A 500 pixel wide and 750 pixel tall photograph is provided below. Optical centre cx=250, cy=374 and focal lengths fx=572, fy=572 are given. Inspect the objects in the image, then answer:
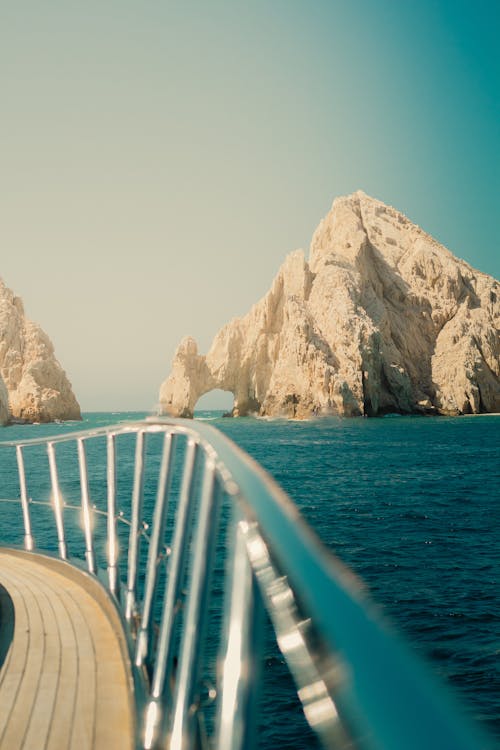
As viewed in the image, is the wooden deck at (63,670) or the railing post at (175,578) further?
the wooden deck at (63,670)

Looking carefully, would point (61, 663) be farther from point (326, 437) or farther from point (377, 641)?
point (326, 437)

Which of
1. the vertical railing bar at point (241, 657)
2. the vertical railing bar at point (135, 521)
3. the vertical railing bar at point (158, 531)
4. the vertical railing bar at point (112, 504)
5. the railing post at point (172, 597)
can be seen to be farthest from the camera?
the vertical railing bar at point (112, 504)

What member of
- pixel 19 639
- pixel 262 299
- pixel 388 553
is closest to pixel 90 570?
pixel 19 639

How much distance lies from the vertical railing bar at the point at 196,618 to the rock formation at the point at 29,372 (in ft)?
306

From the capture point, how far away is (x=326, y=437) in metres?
49.8

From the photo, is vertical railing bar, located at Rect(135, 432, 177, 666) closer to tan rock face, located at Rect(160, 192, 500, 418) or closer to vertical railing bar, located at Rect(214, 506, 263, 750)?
vertical railing bar, located at Rect(214, 506, 263, 750)

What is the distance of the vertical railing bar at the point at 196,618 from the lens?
1787mm

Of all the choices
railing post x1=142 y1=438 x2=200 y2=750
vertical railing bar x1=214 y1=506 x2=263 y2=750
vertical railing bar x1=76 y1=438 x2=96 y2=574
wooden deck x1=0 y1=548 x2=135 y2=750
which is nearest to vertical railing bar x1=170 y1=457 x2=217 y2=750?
railing post x1=142 y1=438 x2=200 y2=750

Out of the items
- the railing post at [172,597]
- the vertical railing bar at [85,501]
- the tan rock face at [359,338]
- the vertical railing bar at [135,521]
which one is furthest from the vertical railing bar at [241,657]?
the tan rock face at [359,338]

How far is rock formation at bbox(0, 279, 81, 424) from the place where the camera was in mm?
91875

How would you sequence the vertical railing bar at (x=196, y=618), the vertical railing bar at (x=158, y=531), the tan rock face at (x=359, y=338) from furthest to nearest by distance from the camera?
1. the tan rock face at (x=359, y=338)
2. the vertical railing bar at (x=158, y=531)
3. the vertical railing bar at (x=196, y=618)

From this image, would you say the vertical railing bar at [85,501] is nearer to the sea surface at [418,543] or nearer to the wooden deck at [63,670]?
the wooden deck at [63,670]

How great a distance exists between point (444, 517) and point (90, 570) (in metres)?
14.5

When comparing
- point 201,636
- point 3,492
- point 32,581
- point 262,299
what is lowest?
point 3,492
